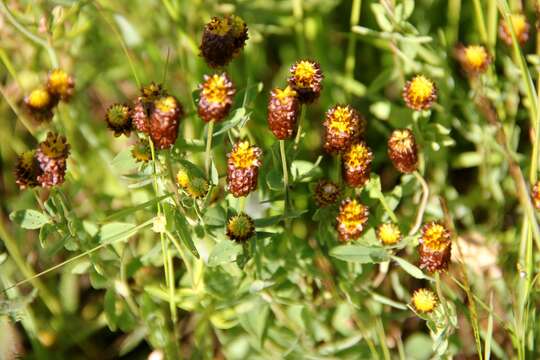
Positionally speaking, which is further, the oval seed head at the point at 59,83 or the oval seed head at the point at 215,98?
the oval seed head at the point at 59,83

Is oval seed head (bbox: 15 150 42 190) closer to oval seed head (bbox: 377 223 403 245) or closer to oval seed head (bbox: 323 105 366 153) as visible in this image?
oval seed head (bbox: 323 105 366 153)

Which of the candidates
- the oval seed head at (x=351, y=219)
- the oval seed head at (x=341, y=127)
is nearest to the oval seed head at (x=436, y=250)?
the oval seed head at (x=351, y=219)

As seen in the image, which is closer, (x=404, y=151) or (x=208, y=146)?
(x=208, y=146)

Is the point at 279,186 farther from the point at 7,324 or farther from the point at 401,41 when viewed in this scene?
the point at 7,324

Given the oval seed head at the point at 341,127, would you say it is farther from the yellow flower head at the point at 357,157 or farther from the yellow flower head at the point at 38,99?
the yellow flower head at the point at 38,99

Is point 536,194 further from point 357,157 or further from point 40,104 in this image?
point 40,104

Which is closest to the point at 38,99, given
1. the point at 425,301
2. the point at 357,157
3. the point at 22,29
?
the point at 22,29
